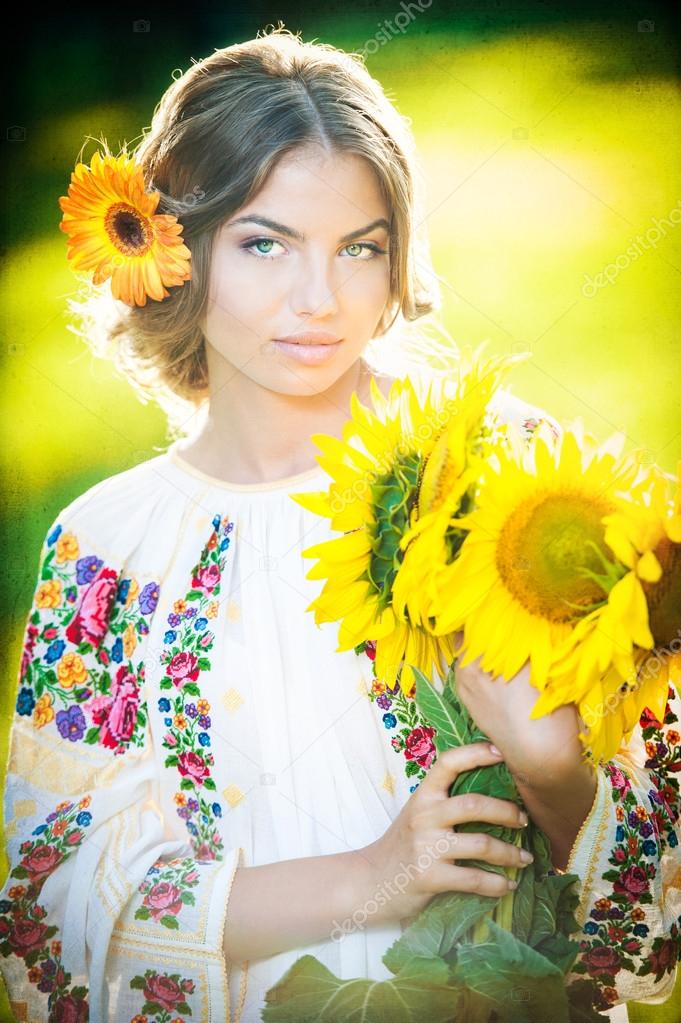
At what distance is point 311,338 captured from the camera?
1194 millimetres

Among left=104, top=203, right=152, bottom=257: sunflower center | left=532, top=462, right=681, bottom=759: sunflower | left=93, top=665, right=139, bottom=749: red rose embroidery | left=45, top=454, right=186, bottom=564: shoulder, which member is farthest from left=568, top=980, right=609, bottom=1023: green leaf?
left=104, top=203, right=152, bottom=257: sunflower center

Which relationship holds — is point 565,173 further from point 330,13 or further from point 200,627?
point 200,627

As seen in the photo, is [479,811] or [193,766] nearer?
[479,811]

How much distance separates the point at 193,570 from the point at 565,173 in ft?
2.09

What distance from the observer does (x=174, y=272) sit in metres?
1.25

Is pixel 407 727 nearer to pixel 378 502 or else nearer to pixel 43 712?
pixel 378 502

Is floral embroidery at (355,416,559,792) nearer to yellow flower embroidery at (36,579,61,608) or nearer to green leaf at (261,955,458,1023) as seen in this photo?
green leaf at (261,955,458,1023)

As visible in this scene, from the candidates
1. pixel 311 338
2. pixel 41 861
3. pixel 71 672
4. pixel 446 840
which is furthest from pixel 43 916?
pixel 311 338

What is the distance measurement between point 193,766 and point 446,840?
325 millimetres

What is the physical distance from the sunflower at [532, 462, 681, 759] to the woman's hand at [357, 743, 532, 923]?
128mm

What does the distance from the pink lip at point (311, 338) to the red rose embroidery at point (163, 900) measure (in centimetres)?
60

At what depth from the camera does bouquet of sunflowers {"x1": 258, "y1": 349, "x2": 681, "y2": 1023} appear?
2.84 ft

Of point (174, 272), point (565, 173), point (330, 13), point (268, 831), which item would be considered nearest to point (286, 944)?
point (268, 831)

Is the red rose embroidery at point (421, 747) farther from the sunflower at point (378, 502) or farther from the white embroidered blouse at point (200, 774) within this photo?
the sunflower at point (378, 502)
